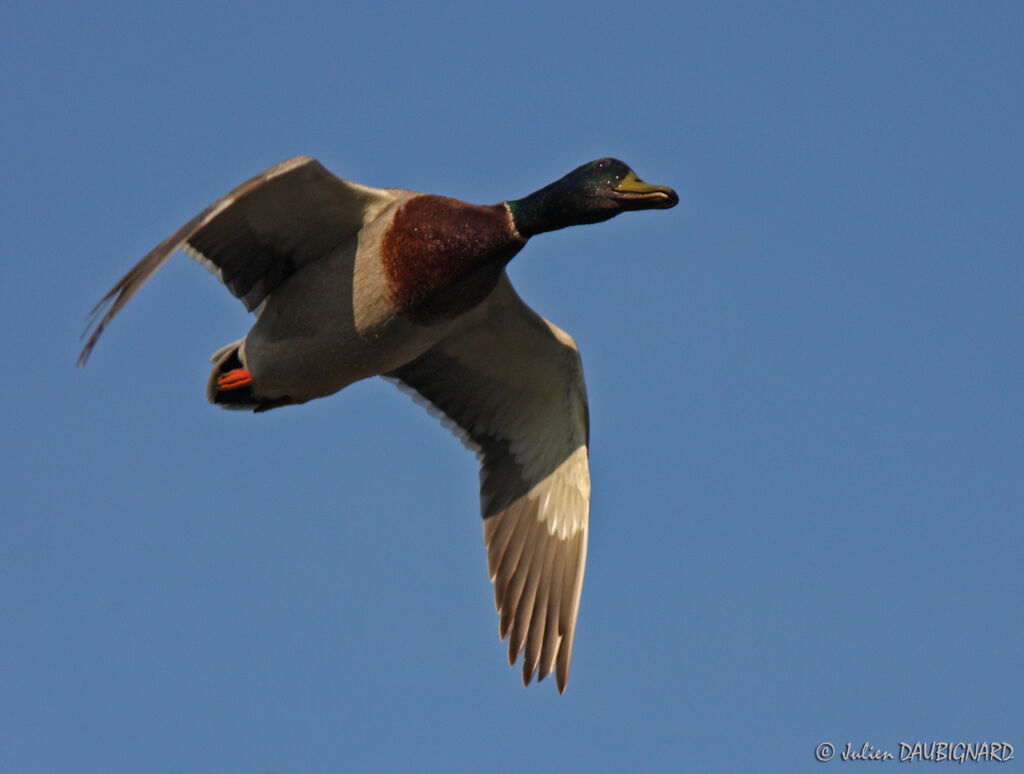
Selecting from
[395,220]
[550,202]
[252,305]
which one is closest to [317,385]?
[252,305]

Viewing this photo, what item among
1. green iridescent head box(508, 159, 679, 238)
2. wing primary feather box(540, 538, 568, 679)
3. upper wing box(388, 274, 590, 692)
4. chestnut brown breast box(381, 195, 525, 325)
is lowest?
wing primary feather box(540, 538, 568, 679)

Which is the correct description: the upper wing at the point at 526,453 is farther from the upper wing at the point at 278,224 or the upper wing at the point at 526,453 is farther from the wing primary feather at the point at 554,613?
the upper wing at the point at 278,224

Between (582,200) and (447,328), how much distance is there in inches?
43.7

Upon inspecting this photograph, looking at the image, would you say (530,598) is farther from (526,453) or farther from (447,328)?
(447,328)

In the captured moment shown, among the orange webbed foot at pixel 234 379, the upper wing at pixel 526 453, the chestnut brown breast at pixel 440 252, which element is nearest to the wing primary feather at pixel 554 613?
the upper wing at pixel 526 453

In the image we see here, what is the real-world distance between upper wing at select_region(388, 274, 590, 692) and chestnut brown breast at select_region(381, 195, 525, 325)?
0.92 meters

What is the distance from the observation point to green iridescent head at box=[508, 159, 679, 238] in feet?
26.1

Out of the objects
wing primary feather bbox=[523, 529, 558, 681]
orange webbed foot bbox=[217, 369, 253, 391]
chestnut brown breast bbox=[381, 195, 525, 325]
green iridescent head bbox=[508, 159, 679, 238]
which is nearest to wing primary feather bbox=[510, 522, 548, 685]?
wing primary feather bbox=[523, 529, 558, 681]

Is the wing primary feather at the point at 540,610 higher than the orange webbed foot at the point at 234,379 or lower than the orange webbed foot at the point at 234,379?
Result: lower

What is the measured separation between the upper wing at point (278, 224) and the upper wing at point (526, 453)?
48.2 inches

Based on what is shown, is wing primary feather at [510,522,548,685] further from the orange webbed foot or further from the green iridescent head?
the green iridescent head

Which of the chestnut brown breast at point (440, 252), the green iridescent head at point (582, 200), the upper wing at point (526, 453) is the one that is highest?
the green iridescent head at point (582, 200)

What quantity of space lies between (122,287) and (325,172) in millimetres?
1390

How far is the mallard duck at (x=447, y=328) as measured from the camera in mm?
7848
